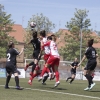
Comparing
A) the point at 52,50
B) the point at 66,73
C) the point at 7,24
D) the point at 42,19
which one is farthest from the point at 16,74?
the point at 42,19

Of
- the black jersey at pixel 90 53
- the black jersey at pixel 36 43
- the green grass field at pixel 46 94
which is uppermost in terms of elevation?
the black jersey at pixel 36 43

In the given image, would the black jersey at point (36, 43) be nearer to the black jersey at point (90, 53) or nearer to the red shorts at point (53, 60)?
the red shorts at point (53, 60)

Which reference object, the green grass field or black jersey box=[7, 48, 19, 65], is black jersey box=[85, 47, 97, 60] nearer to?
the green grass field

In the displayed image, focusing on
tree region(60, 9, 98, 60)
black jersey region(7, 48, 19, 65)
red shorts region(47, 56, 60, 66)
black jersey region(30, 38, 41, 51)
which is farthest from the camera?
tree region(60, 9, 98, 60)

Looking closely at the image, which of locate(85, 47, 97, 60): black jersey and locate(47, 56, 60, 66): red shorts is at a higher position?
locate(85, 47, 97, 60): black jersey

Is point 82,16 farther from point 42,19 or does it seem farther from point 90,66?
point 90,66

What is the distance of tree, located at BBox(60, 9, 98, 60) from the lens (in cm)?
6425

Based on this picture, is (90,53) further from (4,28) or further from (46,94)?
(4,28)

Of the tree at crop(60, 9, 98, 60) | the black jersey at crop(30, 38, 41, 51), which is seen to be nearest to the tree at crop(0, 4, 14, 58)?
the tree at crop(60, 9, 98, 60)

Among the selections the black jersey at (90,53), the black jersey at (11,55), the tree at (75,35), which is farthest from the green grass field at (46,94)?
the tree at (75,35)

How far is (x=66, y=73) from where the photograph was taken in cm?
4422

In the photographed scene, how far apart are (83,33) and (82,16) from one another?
3.23 m

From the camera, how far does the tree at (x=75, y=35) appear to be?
64.2 m

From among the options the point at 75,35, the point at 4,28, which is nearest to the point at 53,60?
the point at 4,28
